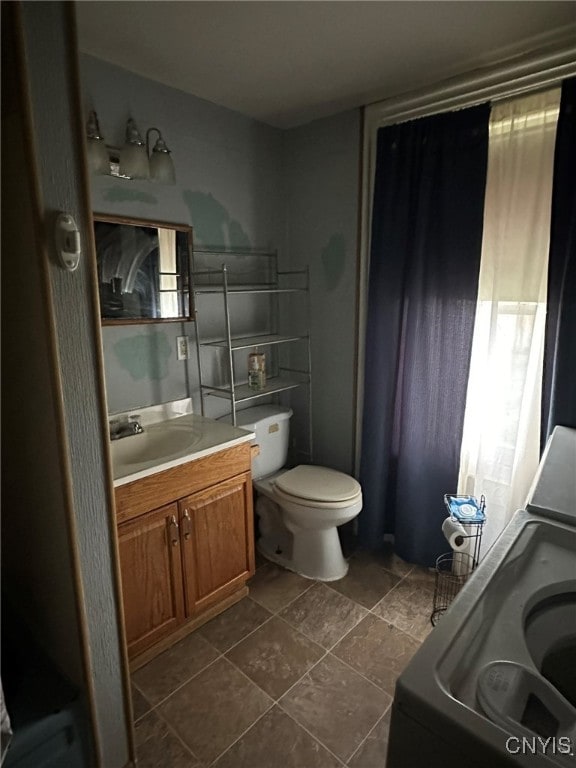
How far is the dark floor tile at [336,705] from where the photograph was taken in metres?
1.54

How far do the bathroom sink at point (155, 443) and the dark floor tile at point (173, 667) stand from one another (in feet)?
2.62

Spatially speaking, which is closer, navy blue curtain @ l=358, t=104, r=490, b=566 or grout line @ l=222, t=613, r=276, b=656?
grout line @ l=222, t=613, r=276, b=656

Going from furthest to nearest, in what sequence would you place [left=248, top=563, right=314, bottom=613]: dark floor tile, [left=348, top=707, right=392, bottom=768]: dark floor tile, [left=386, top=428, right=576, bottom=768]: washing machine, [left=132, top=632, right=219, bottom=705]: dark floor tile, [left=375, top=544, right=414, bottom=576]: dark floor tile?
[left=375, top=544, right=414, bottom=576]: dark floor tile < [left=248, top=563, right=314, bottom=613]: dark floor tile < [left=132, top=632, right=219, bottom=705]: dark floor tile < [left=348, top=707, right=392, bottom=768]: dark floor tile < [left=386, top=428, right=576, bottom=768]: washing machine

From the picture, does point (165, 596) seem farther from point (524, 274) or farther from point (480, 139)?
point (480, 139)

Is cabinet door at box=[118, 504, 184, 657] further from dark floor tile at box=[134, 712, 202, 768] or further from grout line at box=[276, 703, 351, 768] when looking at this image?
grout line at box=[276, 703, 351, 768]

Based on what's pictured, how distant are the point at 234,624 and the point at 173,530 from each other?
1.93ft

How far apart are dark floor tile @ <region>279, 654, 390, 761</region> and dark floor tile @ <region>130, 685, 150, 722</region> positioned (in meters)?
0.49

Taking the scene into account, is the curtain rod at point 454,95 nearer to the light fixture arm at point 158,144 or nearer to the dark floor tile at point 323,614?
the dark floor tile at point 323,614

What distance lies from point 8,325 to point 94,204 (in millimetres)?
953

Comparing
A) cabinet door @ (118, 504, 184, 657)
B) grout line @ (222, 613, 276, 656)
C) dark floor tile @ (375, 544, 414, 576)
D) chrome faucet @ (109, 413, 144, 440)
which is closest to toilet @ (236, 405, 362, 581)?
dark floor tile @ (375, 544, 414, 576)

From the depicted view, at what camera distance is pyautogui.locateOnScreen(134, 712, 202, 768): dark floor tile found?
146cm

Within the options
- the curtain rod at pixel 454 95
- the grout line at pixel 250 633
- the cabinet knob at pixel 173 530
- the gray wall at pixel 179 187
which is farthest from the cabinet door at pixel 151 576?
the curtain rod at pixel 454 95

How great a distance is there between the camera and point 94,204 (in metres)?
1.92

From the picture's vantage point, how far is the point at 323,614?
2.12 meters
